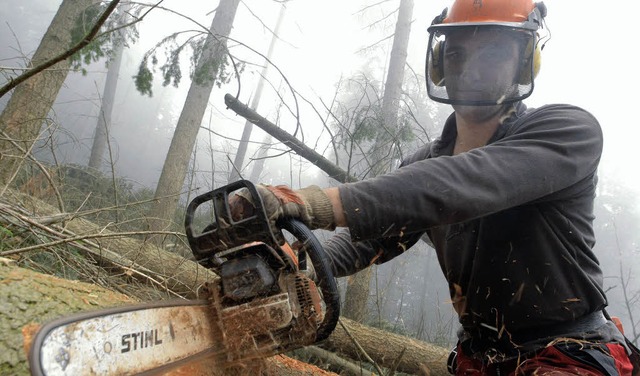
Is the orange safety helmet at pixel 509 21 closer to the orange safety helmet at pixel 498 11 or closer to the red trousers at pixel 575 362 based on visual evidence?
the orange safety helmet at pixel 498 11

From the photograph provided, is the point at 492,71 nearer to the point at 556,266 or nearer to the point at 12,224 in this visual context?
the point at 556,266

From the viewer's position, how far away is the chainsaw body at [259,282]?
1.13 m

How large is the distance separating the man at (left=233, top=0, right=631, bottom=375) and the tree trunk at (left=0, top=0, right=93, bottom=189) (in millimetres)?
3618

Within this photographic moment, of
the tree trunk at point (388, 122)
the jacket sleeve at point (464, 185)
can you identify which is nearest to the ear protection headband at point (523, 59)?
the jacket sleeve at point (464, 185)

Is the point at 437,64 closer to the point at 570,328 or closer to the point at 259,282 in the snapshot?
the point at 570,328

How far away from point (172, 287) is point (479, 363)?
236cm

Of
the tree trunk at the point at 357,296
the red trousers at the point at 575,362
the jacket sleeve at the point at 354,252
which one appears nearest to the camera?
the red trousers at the point at 575,362

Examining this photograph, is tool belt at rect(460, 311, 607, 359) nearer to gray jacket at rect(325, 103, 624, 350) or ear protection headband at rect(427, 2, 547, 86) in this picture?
gray jacket at rect(325, 103, 624, 350)

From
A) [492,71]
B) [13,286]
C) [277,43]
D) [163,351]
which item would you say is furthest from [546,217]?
[277,43]

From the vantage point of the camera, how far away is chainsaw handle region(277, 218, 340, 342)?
3.85 ft

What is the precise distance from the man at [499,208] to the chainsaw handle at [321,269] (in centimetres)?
3

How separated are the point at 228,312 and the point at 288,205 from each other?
1.21ft

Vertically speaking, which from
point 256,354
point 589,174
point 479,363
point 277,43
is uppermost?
point 277,43

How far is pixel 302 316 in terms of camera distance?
4.35 ft
